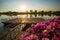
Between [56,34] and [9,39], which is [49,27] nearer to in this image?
[56,34]

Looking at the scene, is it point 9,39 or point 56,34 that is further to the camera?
point 9,39

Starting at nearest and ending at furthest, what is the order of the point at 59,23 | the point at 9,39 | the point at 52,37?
1. the point at 52,37
2. the point at 59,23
3. the point at 9,39

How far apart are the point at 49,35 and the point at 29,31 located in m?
0.19

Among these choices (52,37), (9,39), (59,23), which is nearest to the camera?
(52,37)

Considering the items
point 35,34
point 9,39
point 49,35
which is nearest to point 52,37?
point 49,35

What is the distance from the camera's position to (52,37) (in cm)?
106

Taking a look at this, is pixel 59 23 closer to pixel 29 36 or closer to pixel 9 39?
pixel 29 36

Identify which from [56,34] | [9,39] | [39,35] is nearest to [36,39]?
Result: [39,35]

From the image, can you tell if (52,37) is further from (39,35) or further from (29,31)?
(29,31)

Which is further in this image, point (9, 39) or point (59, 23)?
point (9, 39)

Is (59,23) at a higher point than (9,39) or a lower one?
higher

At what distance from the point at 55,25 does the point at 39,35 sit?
0.14 meters

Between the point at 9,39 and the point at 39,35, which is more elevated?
the point at 39,35

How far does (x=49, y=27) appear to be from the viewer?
109cm
